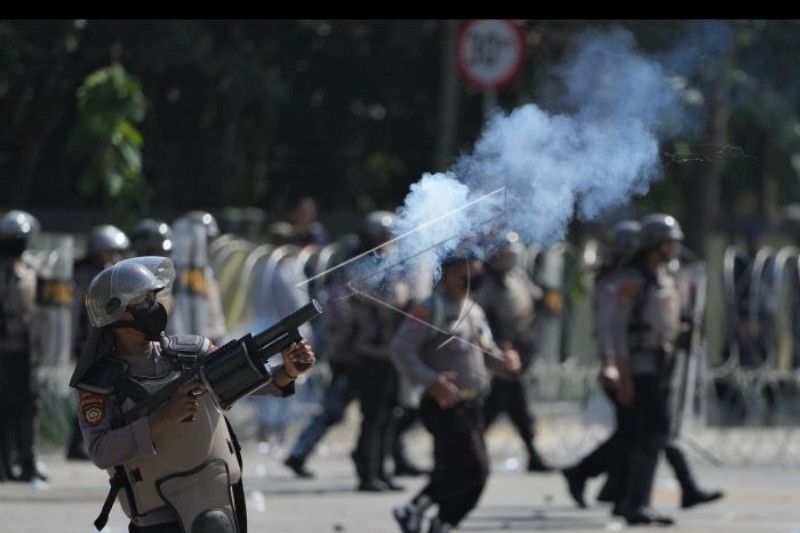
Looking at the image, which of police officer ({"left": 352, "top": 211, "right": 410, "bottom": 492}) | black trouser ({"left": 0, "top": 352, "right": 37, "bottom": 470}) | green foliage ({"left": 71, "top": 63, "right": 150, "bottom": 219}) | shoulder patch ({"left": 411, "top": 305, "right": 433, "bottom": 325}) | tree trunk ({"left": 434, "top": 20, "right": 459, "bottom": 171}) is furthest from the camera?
tree trunk ({"left": 434, "top": 20, "right": 459, "bottom": 171})

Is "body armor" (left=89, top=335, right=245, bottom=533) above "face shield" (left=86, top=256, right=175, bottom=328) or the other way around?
the other way around

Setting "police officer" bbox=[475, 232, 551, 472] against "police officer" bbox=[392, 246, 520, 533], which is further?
"police officer" bbox=[475, 232, 551, 472]

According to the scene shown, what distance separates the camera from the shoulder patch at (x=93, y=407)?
23.3 feet

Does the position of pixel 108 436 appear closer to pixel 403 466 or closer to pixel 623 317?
pixel 623 317

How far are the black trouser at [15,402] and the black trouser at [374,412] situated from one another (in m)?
2.37

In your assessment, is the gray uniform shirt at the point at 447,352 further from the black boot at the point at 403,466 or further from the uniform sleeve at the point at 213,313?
the black boot at the point at 403,466

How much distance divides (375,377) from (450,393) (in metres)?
3.83

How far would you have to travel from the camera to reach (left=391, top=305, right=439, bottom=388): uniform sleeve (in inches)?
436

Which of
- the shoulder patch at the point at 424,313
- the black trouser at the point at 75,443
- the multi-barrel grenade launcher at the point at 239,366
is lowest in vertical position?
the black trouser at the point at 75,443

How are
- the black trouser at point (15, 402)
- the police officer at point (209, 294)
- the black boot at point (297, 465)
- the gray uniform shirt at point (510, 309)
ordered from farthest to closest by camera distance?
the gray uniform shirt at point (510, 309) < the black boot at point (297, 465) < the police officer at point (209, 294) < the black trouser at point (15, 402)

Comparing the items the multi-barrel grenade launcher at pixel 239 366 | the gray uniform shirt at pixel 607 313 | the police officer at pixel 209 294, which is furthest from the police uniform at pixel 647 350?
the multi-barrel grenade launcher at pixel 239 366

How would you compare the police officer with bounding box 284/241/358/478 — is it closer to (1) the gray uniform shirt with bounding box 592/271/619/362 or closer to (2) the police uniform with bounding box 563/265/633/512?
(1) the gray uniform shirt with bounding box 592/271/619/362

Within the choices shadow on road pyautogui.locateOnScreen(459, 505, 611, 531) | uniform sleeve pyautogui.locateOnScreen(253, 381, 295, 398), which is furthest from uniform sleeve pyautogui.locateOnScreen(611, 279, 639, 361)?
uniform sleeve pyautogui.locateOnScreen(253, 381, 295, 398)

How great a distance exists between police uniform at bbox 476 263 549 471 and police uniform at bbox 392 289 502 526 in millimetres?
4534
